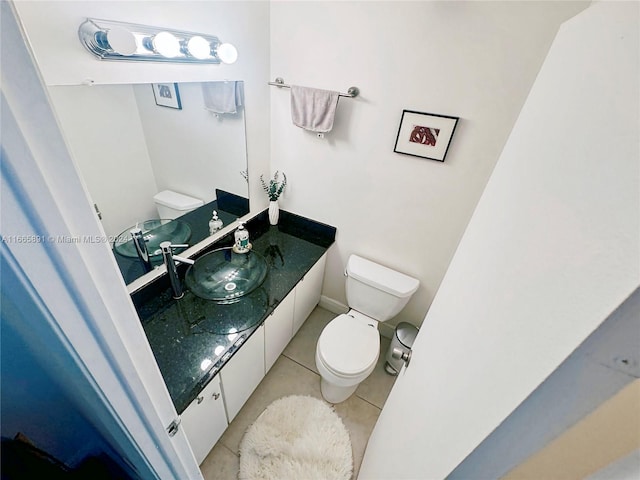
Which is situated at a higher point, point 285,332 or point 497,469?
point 497,469

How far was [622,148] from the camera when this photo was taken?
0.26m

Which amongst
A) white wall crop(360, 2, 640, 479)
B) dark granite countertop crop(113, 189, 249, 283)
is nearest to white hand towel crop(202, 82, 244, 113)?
dark granite countertop crop(113, 189, 249, 283)

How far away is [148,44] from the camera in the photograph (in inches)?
37.4

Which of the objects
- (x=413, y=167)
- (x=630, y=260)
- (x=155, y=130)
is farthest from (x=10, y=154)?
(x=413, y=167)

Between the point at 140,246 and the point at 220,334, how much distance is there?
0.54 metres

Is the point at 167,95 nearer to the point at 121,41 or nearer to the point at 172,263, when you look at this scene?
the point at 121,41

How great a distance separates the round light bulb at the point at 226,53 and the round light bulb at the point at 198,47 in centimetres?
8

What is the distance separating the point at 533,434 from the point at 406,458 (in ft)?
1.71

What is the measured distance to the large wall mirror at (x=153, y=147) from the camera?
97 cm

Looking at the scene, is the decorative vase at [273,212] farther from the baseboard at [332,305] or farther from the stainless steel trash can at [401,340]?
the stainless steel trash can at [401,340]

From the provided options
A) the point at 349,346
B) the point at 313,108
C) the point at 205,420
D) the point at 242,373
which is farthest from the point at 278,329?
the point at 313,108

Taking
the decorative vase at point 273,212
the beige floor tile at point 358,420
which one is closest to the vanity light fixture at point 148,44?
the decorative vase at point 273,212

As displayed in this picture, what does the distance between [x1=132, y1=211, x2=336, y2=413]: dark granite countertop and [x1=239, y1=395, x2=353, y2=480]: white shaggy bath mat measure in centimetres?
69

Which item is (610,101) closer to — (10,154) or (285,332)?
(10,154)
